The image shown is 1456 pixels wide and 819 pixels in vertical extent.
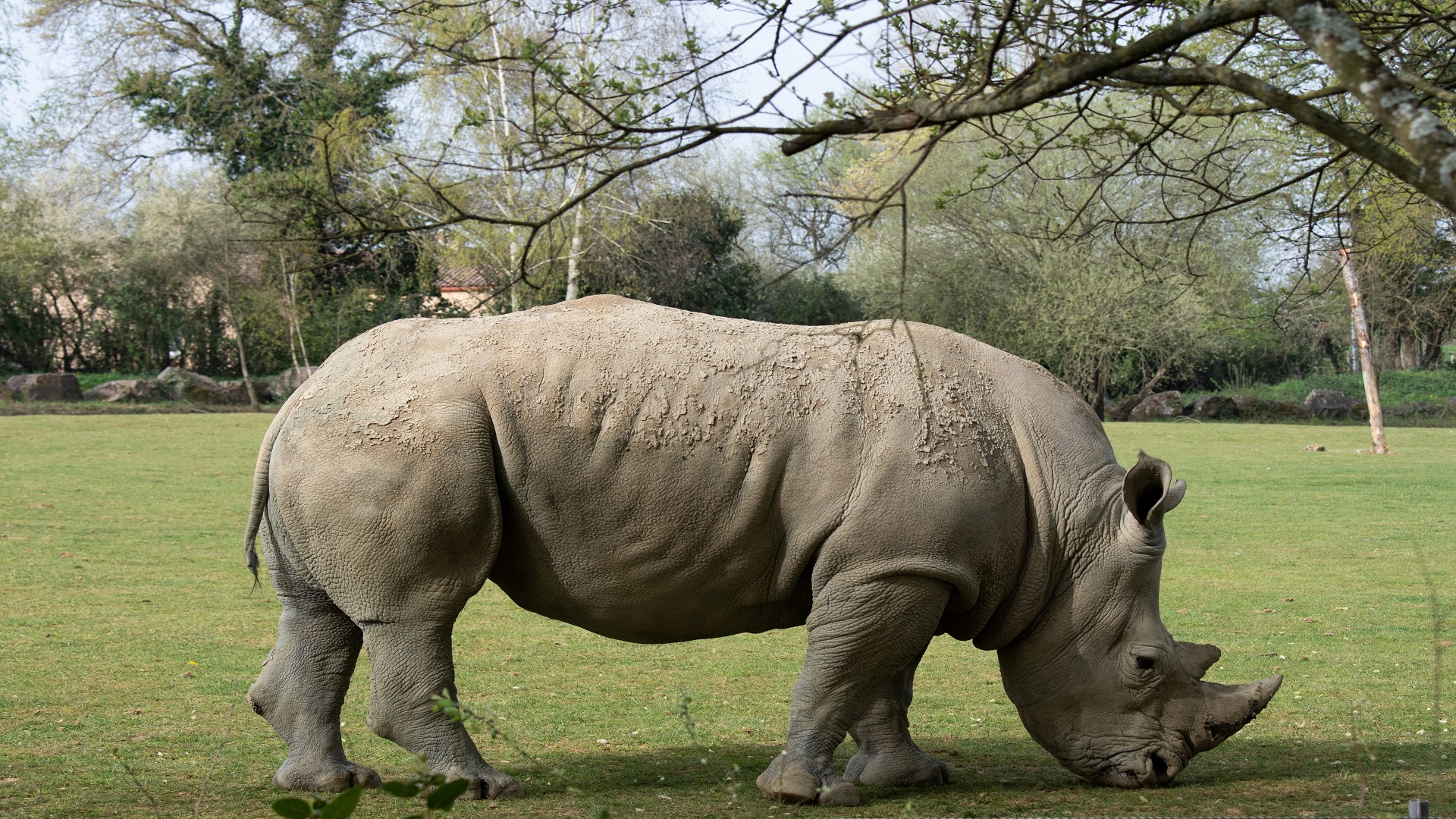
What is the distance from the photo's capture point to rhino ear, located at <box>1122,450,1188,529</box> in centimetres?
573

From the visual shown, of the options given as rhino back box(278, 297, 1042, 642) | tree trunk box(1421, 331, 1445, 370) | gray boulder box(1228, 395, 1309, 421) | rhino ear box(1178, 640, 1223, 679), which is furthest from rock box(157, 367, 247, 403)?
tree trunk box(1421, 331, 1445, 370)

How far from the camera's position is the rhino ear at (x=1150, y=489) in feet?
18.8

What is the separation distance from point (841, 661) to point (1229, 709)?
1.73m

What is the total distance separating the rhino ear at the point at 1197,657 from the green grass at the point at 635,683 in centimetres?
50

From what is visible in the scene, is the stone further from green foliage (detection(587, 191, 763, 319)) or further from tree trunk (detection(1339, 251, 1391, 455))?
tree trunk (detection(1339, 251, 1391, 455))

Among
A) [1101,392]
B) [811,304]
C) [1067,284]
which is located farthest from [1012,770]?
[811,304]

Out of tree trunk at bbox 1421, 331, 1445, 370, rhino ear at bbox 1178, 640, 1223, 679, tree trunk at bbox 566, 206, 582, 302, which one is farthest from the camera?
tree trunk at bbox 1421, 331, 1445, 370

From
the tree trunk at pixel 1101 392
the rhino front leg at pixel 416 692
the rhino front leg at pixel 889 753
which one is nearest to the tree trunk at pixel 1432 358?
the tree trunk at pixel 1101 392

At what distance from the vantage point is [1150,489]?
5.89 m

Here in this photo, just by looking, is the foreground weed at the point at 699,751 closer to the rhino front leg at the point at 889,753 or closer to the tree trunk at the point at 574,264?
the rhino front leg at the point at 889,753

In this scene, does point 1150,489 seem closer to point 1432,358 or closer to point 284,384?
point 284,384

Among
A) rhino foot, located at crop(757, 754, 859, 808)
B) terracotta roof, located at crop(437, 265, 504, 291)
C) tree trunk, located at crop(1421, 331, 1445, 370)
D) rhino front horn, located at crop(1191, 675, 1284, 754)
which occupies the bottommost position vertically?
rhino foot, located at crop(757, 754, 859, 808)

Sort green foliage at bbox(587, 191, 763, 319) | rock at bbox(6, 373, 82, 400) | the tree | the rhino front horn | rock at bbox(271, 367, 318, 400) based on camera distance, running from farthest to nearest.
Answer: the tree
green foliage at bbox(587, 191, 763, 319)
rock at bbox(271, 367, 318, 400)
rock at bbox(6, 373, 82, 400)
the rhino front horn

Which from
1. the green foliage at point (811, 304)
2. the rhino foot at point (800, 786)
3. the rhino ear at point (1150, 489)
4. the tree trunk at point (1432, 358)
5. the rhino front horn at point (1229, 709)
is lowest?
the rhino foot at point (800, 786)
